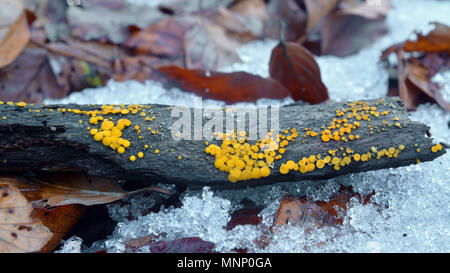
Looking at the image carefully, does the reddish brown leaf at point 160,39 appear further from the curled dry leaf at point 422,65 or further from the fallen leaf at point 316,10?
the curled dry leaf at point 422,65

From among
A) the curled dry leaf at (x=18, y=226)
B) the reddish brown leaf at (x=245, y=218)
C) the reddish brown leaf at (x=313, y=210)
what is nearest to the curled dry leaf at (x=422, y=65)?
the reddish brown leaf at (x=313, y=210)

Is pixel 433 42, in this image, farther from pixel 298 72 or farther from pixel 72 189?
pixel 72 189

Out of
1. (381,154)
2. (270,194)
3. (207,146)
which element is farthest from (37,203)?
(381,154)

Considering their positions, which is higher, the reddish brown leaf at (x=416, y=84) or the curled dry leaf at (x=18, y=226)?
the reddish brown leaf at (x=416, y=84)

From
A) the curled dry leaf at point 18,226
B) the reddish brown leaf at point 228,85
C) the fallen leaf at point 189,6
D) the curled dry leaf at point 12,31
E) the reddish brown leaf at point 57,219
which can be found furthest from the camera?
the fallen leaf at point 189,6

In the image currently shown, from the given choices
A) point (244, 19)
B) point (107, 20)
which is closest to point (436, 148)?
point (244, 19)

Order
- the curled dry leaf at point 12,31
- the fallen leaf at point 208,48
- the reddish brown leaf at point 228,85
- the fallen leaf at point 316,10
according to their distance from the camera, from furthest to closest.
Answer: the fallen leaf at point 316,10 < the fallen leaf at point 208,48 < the curled dry leaf at point 12,31 < the reddish brown leaf at point 228,85

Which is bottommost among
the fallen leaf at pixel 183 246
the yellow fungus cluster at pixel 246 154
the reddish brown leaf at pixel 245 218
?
the fallen leaf at pixel 183 246
